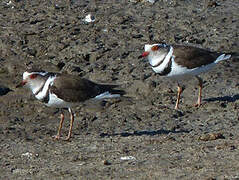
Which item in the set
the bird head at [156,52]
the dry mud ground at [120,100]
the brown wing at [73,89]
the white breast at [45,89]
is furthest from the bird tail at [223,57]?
the white breast at [45,89]

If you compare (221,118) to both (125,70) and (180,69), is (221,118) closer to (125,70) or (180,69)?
(180,69)

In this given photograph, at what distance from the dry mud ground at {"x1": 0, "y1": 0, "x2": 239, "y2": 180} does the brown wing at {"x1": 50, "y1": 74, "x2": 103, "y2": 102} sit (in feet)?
2.05

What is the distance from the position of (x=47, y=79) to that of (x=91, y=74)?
8.33 feet

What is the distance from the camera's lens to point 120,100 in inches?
494

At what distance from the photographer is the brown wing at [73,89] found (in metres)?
10.7

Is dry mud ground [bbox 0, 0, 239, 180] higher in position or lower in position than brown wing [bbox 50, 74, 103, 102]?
lower

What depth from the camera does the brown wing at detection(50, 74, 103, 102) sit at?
10680 mm

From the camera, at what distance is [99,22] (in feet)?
49.8

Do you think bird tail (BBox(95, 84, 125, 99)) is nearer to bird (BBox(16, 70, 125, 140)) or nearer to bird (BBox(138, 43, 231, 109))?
bird (BBox(16, 70, 125, 140))

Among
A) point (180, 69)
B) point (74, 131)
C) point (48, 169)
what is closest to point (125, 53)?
point (180, 69)

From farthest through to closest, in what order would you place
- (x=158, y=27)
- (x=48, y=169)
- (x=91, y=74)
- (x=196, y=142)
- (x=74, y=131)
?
(x=158, y=27)
(x=91, y=74)
(x=74, y=131)
(x=196, y=142)
(x=48, y=169)

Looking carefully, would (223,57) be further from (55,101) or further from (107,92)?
(55,101)

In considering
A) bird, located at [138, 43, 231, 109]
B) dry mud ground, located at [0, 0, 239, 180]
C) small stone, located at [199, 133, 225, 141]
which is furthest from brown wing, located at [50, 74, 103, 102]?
small stone, located at [199, 133, 225, 141]

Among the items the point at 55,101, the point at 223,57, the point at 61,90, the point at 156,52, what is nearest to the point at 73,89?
the point at 61,90
